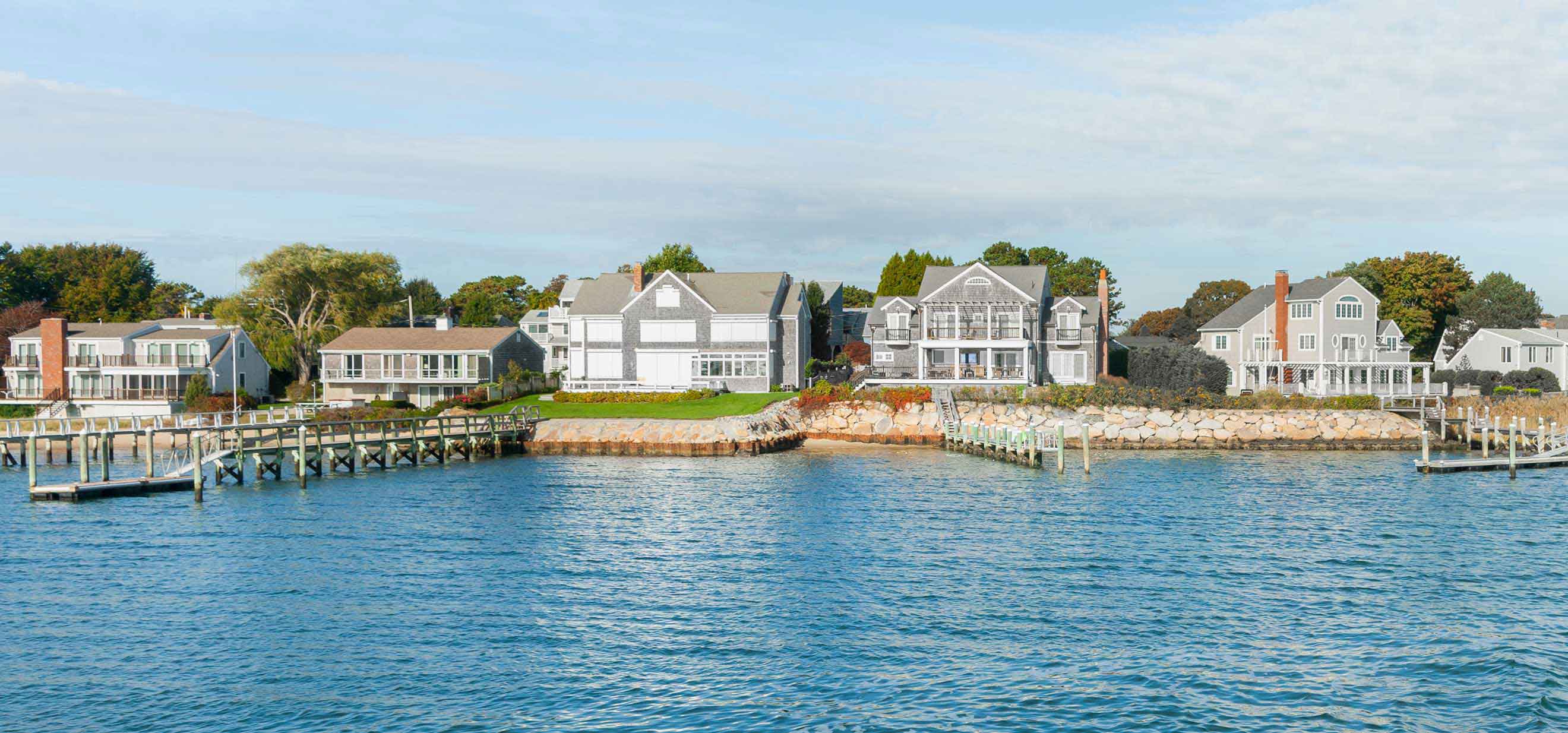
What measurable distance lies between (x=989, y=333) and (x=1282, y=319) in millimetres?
19866

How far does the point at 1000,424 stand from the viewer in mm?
67125

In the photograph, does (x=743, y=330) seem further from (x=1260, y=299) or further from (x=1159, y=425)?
(x=1260, y=299)

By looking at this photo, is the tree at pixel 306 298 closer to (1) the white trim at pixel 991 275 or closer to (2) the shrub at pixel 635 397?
(2) the shrub at pixel 635 397

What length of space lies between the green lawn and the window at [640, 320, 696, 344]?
622 centimetres

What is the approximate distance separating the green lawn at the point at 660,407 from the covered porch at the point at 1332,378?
99.2ft

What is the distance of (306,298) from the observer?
9444 cm

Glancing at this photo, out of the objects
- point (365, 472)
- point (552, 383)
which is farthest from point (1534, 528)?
point (552, 383)

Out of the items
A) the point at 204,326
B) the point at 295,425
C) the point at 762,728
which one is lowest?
the point at 762,728

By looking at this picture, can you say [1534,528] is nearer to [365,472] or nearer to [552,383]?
[365,472]

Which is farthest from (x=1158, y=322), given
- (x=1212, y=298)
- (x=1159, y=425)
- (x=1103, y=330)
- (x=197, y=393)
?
(x=197, y=393)

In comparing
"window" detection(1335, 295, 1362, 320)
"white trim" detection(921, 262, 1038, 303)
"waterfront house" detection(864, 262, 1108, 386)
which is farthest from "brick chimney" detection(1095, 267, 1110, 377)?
"window" detection(1335, 295, 1362, 320)

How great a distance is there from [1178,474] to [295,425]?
1496 inches

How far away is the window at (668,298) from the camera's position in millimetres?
78062

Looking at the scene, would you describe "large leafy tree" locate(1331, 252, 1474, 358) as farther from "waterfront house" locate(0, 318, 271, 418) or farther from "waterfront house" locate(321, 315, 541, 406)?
"waterfront house" locate(0, 318, 271, 418)
